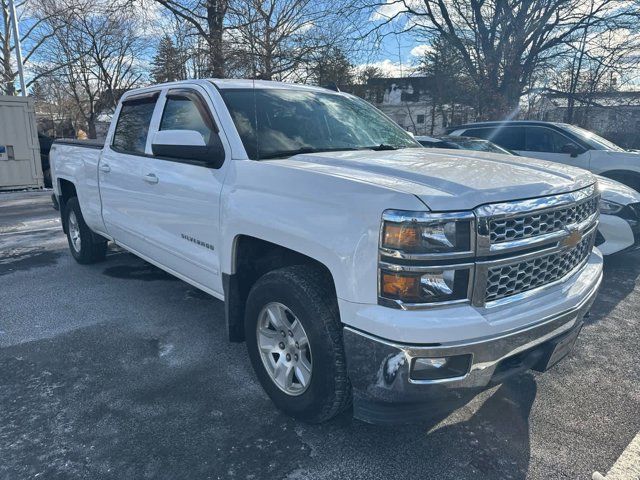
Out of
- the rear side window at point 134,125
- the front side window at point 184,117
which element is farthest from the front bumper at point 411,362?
the rear side window at point 134,125

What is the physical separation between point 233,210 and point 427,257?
1348 millimetres

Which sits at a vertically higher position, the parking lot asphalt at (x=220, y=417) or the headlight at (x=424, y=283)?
the headlight at (x=424, y=283)

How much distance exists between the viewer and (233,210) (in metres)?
2.94

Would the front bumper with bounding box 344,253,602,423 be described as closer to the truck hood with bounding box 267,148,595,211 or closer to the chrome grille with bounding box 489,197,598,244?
the chrome grille with bounding box 489,197,598,244

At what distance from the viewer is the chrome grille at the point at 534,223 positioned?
7.10 ft

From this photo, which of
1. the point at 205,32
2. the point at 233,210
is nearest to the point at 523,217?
the point at 233,210

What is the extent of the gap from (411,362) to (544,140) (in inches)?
337

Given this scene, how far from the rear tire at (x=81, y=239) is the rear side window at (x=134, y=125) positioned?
1.51 m

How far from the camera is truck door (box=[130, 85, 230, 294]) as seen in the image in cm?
322

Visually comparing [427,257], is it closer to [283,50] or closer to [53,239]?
[53,239]

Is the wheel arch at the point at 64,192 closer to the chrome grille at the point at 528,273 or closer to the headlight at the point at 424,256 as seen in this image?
the headlight at the point at 424,256

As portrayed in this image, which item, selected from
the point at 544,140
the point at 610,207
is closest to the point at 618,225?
the point at 610,207

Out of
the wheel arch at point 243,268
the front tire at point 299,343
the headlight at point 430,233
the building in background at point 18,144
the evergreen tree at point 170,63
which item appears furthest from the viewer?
the evergreen tree at point 170,63

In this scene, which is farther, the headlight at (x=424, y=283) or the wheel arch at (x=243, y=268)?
the wheel arch at (x=243, y=268)
